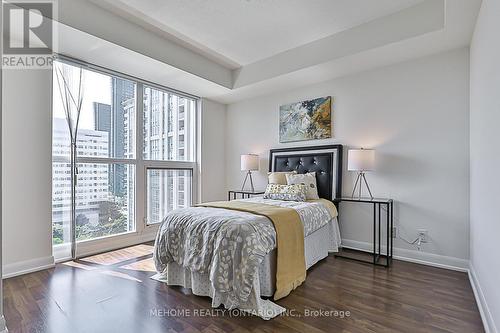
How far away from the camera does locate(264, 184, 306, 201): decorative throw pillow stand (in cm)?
327

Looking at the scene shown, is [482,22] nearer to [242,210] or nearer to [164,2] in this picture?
[242,210]

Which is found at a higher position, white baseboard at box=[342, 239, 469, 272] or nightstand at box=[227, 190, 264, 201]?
Answer: nightstand at box=[227, 190, 264, 201]

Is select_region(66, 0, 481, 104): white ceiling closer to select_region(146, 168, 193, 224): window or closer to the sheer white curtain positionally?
the sheer white curtain

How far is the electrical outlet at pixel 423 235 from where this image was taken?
3.03m

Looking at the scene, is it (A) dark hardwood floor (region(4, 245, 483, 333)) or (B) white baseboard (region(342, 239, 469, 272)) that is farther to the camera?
(B) white baseboard (region(342, 239, 469, 272))

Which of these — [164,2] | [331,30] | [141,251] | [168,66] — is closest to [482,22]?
[331,30]

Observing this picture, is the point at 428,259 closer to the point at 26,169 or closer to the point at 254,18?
the point at 254,18

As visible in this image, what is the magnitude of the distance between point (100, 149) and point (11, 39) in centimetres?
147

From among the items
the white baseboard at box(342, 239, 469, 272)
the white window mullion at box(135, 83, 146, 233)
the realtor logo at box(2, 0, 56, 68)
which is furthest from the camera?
the white window mullion at box(135, 83, 146, 233)

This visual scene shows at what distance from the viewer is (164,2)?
8.75ft

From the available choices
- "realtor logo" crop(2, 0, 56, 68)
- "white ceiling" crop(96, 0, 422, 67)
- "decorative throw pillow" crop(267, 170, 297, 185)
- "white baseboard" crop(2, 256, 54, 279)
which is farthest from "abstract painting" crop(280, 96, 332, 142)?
"white baseboard" crop(2, 256, 54, 279)

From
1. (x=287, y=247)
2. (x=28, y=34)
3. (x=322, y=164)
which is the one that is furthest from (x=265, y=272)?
(x=28, y=34)

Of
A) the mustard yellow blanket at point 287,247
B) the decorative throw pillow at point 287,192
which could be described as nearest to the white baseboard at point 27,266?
the mustard yellow blanket at point 287,247

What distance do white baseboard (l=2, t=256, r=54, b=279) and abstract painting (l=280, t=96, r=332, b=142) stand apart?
3502mm
